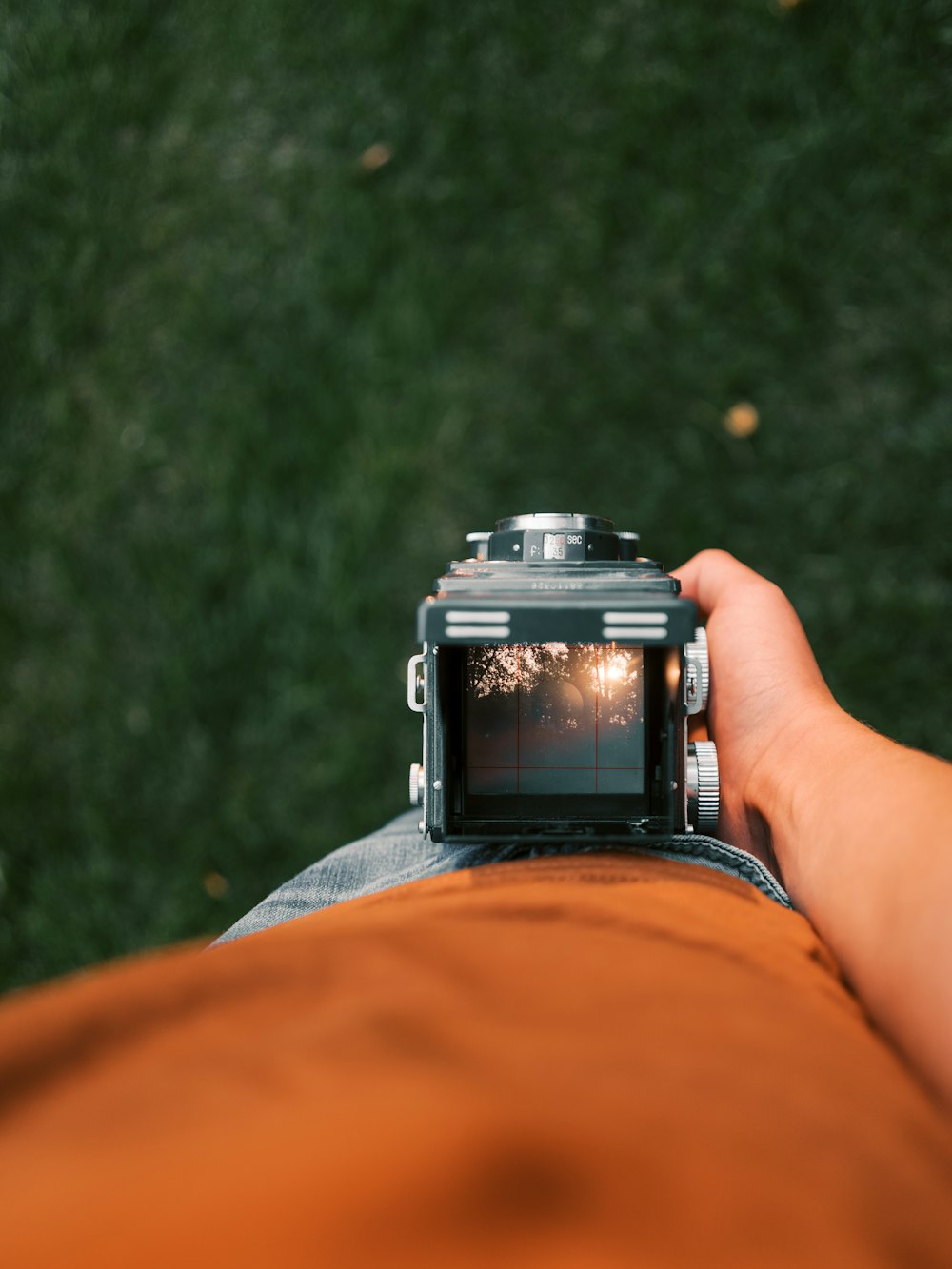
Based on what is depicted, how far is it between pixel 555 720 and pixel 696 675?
0.63 ft

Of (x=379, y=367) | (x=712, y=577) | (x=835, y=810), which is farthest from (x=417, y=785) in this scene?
(x=379, y=367)

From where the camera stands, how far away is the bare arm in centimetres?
70

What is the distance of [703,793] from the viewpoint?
3.33ft

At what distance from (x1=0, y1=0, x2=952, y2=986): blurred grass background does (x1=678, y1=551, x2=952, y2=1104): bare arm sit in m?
0.64

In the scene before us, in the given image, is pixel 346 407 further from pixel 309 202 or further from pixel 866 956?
pixel 866 956

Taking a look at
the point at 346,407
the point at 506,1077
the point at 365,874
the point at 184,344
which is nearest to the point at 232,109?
the point at 184,344

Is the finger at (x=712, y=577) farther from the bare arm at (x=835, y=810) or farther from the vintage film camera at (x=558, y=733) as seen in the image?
the vintage film camera at (x=558, y=733)

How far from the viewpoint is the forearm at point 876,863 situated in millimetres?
688

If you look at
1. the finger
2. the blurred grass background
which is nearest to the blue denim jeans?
the finger

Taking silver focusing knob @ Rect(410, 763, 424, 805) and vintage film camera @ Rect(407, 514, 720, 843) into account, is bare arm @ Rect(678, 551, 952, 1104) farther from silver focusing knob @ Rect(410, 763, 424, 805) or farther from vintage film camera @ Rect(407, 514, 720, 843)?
silver focusing knob @ Rect(410, 763, 424, 805)

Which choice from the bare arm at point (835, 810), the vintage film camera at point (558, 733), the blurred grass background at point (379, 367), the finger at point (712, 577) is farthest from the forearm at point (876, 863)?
the blurred grass background at point (379, 367)

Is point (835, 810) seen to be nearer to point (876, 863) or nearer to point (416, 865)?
point (876, 863)

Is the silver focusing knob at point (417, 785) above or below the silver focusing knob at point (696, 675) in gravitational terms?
below

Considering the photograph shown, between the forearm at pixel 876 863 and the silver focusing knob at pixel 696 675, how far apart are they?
0.50 feet
